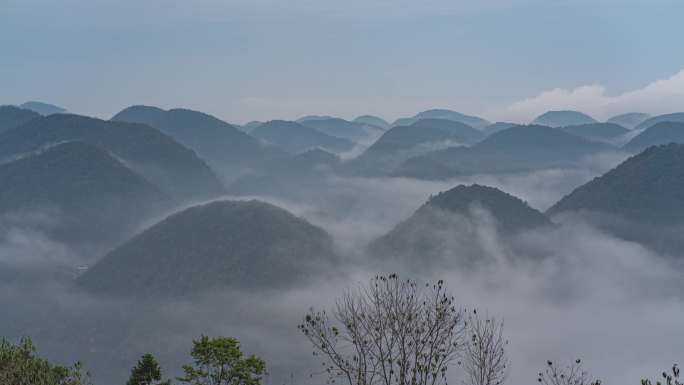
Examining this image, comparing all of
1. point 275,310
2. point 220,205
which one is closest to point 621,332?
point 275,310

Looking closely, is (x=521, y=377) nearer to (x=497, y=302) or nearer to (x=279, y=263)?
(x=497, y=302)

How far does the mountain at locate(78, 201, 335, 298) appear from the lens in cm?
15750

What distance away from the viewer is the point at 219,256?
162750 mm

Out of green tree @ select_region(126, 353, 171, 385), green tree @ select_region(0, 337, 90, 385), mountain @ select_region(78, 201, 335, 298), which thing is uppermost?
mountain @ select_region(78, 201, 335, 298)

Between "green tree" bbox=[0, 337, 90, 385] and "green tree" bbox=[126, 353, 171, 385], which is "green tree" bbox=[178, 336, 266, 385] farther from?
"green tree" bbox=[0, 337, 90, 385]

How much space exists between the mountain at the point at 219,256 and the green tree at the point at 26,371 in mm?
120579

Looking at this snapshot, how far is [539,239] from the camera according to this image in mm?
175250

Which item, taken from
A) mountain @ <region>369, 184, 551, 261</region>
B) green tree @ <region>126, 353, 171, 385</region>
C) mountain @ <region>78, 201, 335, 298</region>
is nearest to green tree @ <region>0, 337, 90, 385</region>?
green tree @ <region>126, 353, 171, 385</region>

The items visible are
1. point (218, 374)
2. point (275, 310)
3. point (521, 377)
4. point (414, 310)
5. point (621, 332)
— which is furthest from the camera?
point (621, 332)

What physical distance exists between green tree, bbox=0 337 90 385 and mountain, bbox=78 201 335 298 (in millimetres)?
120579

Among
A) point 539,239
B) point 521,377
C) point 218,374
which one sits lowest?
point 218,374

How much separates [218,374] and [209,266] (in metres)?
127

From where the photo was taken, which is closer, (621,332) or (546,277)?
(621,332)

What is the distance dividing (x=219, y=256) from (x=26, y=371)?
441 ft
